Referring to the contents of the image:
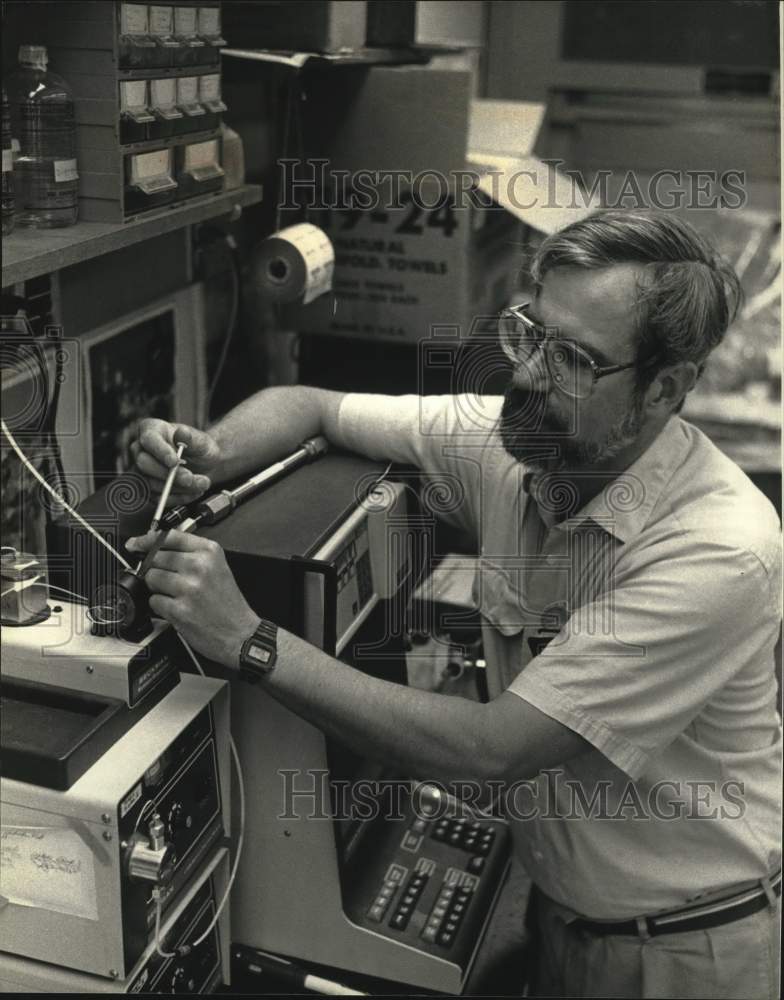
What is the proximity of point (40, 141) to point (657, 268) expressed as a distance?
671mm

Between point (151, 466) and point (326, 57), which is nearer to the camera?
point (151, 466)

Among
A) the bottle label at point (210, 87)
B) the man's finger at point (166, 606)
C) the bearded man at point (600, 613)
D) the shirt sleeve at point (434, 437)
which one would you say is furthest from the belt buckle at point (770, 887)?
the bottle label at point (210, 87)

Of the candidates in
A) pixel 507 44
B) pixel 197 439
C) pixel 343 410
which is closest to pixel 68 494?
pixel 197 439

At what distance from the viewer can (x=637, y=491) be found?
1.28 m

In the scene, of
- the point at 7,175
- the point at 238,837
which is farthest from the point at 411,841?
the point at 7,175

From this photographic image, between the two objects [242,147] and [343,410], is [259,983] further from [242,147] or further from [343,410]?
[242,147]

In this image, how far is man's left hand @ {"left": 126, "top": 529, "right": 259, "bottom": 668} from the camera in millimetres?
1077

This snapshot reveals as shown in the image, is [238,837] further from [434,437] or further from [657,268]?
[657,268]

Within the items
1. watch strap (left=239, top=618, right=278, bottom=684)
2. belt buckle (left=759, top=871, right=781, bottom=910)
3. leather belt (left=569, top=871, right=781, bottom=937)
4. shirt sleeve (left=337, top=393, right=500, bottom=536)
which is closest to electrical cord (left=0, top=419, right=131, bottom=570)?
watch strap (left=239, top=618, right=278, bottom=684)

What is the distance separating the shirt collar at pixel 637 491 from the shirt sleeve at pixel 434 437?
139mm

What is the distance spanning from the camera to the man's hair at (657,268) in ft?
3.86

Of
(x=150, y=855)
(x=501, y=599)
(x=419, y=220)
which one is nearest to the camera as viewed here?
(x=150, y=855)

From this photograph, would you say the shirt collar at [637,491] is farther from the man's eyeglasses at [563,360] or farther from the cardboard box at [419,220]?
the cardboard box at [419,220]

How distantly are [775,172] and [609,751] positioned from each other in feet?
6.88
